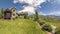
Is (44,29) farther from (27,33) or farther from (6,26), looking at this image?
(6,26)

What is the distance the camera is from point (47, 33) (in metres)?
52.6

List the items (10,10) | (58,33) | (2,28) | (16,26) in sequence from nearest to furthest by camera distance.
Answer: (2,28)
(16,26)
(58,33)
(10,10)

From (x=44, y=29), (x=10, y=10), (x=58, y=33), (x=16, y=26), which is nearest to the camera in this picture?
(x=16, y=26)

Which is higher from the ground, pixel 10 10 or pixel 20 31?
pixel 10 10

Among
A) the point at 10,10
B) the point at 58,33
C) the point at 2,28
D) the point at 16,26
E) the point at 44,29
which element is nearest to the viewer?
the point at 2,28

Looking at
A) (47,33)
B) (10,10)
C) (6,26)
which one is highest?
(10,10)

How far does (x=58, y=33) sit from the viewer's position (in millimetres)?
51719

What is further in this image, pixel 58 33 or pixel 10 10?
pixel 10 10

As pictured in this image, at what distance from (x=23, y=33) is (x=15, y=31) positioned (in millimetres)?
2520

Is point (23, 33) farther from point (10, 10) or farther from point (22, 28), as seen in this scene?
point (10, 10)

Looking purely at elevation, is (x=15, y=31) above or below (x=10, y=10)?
below

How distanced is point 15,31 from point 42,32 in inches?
438

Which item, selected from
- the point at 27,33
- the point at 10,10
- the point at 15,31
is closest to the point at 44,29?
the point at 27,33

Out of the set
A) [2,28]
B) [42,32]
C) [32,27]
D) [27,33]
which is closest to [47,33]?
[42,32]
